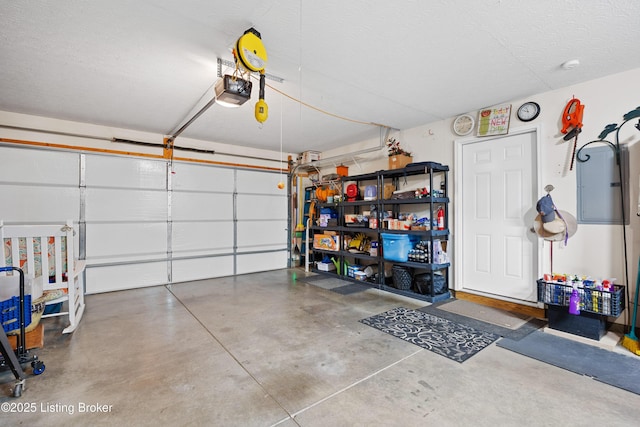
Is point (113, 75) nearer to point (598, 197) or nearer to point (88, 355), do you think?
point (88, 355)

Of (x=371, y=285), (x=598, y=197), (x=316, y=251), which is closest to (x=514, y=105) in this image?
(x=598, y=197)

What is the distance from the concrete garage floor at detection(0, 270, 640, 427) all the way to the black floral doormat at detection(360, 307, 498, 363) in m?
0.13

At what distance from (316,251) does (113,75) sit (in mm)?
4456

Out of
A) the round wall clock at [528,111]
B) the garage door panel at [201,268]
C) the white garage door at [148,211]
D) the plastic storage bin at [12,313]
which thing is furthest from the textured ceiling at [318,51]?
the garage door panel at [201,268]

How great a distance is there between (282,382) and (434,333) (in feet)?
5.63

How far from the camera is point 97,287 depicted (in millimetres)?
4844

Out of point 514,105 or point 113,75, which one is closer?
point 113,75

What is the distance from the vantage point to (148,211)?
5305 millimetres

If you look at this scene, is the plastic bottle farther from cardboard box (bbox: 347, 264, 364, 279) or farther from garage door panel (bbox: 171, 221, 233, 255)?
garage door panel (bbox: 171, 221, 233, 255)

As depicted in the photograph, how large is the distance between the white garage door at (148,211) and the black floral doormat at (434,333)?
12.4 feet

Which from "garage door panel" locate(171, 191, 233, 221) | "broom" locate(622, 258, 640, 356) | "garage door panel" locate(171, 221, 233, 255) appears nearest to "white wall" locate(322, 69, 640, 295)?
"broom" locate(622, 258, 640, 356)

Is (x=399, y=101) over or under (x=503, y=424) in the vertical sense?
over

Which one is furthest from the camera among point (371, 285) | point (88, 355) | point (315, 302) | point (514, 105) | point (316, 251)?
point (316, 251)

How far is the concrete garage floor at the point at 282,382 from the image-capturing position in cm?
182
